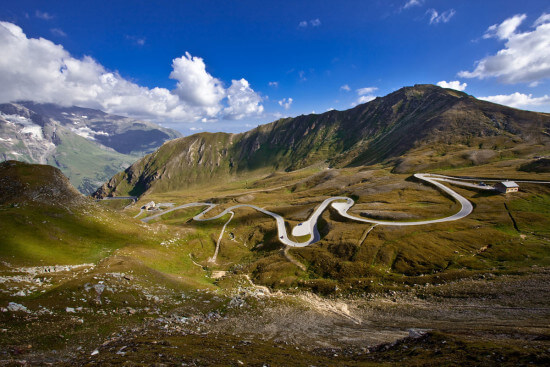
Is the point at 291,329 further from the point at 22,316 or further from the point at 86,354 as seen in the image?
the point at 22,316

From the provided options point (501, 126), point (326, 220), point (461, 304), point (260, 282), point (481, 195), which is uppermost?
point (501, 126)

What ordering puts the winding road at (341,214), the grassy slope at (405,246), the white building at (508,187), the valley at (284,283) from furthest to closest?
the white building at (508,187) < the winding road at (341,214) < the grassy slope at (405,246) < the valley at (284,283)

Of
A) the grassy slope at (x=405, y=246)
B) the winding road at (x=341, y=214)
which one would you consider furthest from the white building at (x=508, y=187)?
the winding road at (x=341, y=214)

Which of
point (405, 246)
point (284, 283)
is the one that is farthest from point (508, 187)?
point (284, 283)

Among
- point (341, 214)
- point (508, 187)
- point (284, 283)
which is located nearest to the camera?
point (284, 283)

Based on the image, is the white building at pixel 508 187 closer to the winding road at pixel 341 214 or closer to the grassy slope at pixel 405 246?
the grassy slope at pixel 405 246

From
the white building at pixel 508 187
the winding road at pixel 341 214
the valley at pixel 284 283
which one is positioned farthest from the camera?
the white building at pixel 508 187

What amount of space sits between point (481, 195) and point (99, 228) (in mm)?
130198

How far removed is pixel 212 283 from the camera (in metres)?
56.4

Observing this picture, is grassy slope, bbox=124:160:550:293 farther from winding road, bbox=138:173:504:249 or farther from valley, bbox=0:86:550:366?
winding road, bbox=138:173:504:249

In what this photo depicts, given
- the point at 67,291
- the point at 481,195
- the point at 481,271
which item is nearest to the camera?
the point at 67,291

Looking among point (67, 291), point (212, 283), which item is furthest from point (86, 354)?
point (212, 283)

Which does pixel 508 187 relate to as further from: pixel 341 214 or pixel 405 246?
pixel 341 214

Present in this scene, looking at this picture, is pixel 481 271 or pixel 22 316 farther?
pixel 481 271
